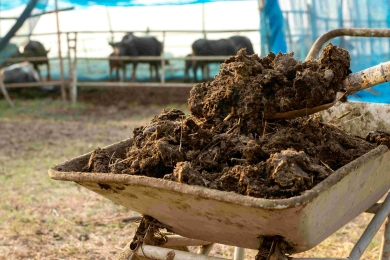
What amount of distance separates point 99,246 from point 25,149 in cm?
308

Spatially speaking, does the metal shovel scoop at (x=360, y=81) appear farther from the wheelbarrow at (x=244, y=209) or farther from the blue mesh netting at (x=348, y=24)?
the blue mesh netting at (x=348, y=24)

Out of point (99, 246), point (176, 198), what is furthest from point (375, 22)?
point (176, 198)

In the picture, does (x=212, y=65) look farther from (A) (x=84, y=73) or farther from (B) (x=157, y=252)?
(B) (x=157, y=252)

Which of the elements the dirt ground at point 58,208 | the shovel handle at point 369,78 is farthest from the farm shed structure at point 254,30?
the dirt ground at point 58,208

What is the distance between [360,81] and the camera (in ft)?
6.34

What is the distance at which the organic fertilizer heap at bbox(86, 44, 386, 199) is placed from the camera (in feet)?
5.06

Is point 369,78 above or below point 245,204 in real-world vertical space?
above

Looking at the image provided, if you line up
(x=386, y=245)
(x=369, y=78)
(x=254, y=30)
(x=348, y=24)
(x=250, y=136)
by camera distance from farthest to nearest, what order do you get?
(x=254, y=30)
(x=348, y=24)
(x=386, y=245)
(x=369, y=78)
(x=250, y=136)

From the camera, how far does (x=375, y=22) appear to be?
520 cm

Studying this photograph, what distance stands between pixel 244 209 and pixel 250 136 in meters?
0.40

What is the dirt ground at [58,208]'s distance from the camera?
3.22 m

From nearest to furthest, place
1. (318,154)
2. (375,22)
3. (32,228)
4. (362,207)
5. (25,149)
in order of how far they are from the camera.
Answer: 1. (318,154)
2. (362,207)
3. (32,228)
4. (375,22)
5. (25,149)

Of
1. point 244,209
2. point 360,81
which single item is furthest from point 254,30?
point 244,209

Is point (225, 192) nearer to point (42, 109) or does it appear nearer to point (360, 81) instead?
point (360, 81)
